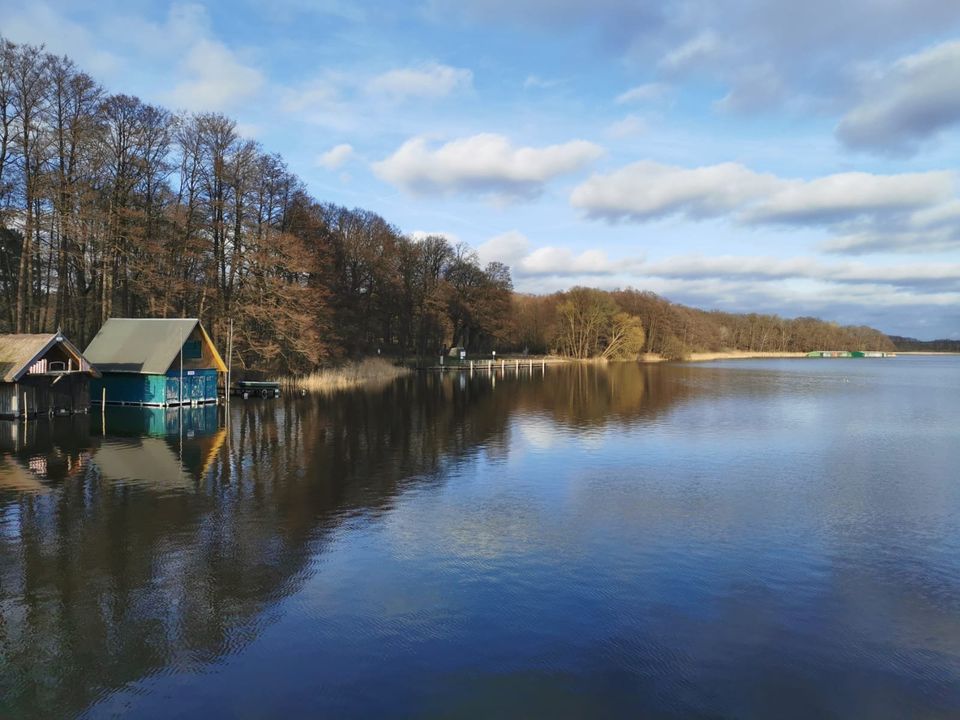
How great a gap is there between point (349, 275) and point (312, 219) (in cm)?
1119

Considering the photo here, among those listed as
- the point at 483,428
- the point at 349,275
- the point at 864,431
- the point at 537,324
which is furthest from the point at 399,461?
the point at 537,324

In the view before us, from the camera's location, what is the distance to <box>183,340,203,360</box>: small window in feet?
109

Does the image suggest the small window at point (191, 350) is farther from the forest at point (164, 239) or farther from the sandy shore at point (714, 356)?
the sandy shore at point (714, 356)

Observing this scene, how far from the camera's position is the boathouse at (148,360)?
104ft

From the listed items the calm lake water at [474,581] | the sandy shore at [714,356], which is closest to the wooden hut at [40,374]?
the calm lake water at [474,581]

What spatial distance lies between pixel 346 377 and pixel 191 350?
1958 centimetres

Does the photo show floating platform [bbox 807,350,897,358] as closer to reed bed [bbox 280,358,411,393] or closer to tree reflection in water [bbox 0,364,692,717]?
reed bed [bbox 280,358,411,393]

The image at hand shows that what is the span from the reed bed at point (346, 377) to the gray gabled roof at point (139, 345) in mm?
12674

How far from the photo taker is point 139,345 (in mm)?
32531

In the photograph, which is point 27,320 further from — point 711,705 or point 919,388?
point 919,388

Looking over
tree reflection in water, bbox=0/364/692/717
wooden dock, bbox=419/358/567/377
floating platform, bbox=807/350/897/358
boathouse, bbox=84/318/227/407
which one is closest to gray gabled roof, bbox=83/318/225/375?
boathouse, bbox=84/318/227/407

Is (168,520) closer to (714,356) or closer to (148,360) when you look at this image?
(148,360)

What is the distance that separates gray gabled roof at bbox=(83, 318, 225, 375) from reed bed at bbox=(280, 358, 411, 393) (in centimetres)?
1267

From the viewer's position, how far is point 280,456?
20.6 m
